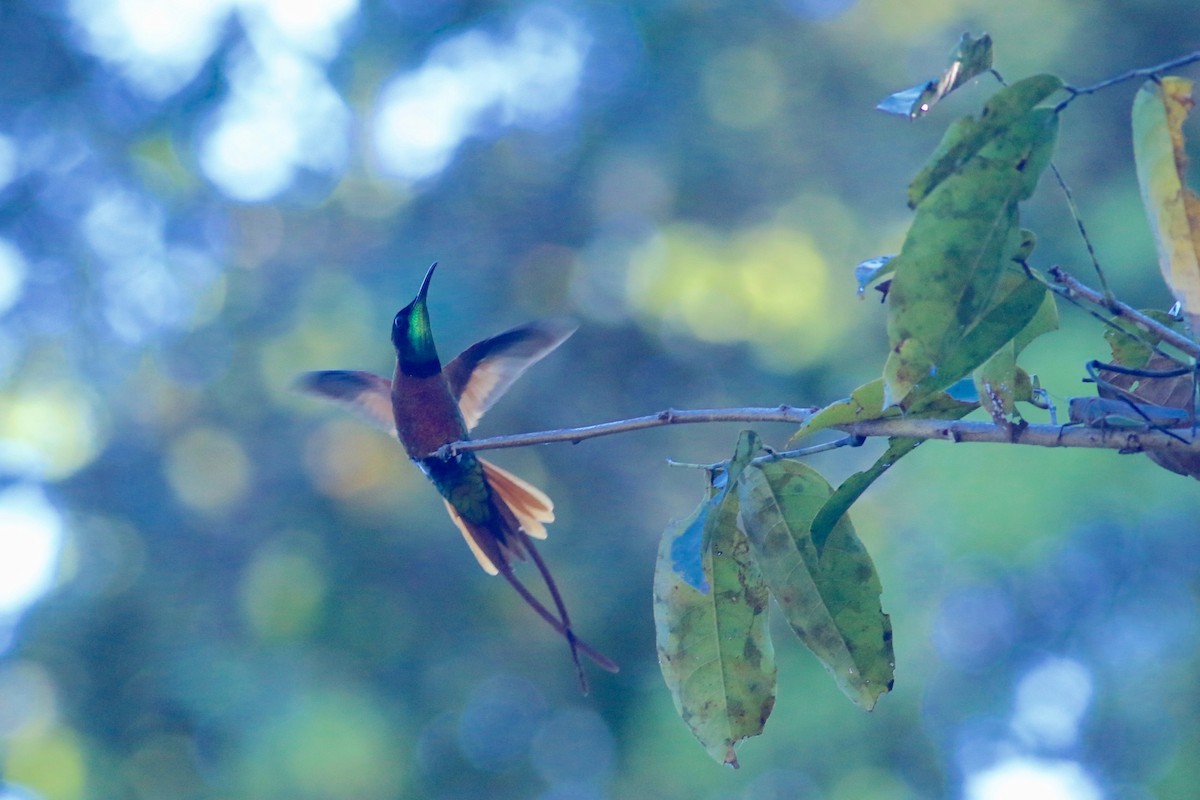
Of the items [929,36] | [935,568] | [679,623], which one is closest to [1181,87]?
[679,623]

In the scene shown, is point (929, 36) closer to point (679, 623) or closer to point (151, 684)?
point (151, 684)

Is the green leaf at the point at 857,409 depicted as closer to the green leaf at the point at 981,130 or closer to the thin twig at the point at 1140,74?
the green leaf at the point at 981,130

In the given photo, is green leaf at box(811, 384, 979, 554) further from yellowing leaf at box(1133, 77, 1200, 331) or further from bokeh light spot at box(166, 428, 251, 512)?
bokeh light spot at box(166, 428, 251, 512)

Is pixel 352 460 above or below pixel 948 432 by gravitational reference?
below

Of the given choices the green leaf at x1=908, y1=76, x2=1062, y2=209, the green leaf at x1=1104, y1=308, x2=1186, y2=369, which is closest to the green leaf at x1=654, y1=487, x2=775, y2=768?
the green leaf at x1=908, y1=76, x2=1062, y2=209

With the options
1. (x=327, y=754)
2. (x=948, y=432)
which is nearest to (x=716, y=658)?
(x=948, y=432)

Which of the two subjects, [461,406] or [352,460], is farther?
[352,460]

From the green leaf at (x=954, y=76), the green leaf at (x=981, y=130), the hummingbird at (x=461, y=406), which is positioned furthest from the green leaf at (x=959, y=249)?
the hummingbird at (x=461, y=406)

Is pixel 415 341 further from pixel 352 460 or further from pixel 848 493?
pixel 352 460
